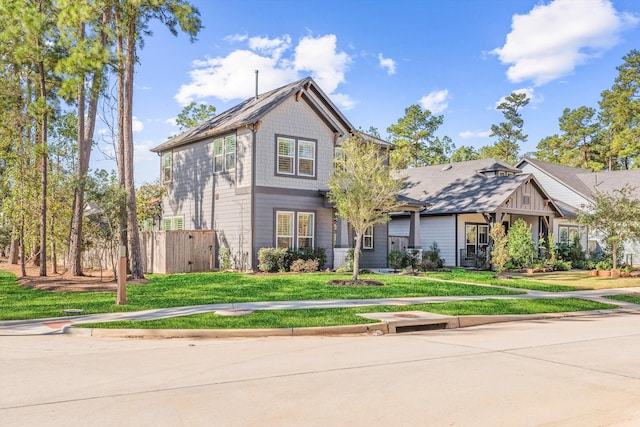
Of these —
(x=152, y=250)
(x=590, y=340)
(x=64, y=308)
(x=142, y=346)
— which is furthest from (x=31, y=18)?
(x=590, y=340)

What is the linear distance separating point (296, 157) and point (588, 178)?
94.6 feet

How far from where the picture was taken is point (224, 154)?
26375mm

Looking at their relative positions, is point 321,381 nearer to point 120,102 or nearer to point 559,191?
point 120,102

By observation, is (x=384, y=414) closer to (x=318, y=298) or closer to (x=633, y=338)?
(x=633, y=338)

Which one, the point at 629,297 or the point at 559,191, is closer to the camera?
the point at 629,297

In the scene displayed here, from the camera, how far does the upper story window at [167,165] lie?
30.4 metres

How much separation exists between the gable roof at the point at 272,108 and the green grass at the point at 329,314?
507 inches

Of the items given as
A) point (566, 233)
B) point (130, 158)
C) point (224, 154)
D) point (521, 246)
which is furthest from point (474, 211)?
point (130, 158)

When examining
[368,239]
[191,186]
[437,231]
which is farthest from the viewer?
[437,231]

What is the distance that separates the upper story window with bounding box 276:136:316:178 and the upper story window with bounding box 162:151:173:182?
773 centimetres

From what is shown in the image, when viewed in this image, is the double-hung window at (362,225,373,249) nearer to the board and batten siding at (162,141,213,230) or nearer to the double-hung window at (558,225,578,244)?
the board and batten siding at (162,141,213,230)

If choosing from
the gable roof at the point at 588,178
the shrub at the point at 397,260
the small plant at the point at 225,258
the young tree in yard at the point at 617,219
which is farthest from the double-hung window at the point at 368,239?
the gable roof at the point at 588,178

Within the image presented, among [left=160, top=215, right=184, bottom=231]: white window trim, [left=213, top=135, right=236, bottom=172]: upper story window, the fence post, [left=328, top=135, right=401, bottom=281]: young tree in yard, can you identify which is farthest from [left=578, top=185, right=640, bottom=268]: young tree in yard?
the fence post

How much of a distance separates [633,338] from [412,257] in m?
17.3
